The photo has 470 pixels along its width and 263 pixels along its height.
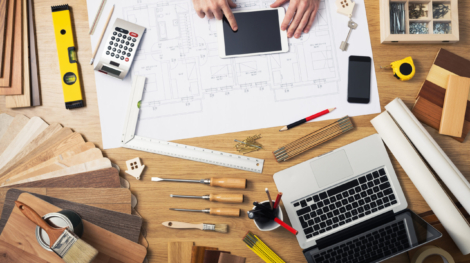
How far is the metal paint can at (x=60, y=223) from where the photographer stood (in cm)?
107

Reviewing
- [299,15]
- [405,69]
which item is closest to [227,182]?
[299,15]

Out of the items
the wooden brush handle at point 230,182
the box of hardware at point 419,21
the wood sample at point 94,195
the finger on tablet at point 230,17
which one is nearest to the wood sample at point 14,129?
the wood sample at point 94,195

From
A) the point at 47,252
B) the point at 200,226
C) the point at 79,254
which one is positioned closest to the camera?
the point at 79,254

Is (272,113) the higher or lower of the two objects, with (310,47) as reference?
lower

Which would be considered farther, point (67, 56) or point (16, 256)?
point (67, 56)

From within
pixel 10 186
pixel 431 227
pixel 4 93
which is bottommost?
pixel 431 227

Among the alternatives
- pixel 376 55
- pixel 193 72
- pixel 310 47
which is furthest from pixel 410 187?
pixel 193 72

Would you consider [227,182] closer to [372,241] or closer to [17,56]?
[372,241]

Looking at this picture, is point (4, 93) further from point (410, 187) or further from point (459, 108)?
point (459, 108)

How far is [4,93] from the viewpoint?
1.32 metres

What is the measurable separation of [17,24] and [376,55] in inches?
64.4

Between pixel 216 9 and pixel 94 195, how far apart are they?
3.12ft

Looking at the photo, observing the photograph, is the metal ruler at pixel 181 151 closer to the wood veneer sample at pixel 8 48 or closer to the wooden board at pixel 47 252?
the wooden board at pixel 47 252

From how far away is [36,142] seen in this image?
1.30m
